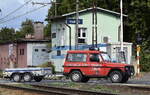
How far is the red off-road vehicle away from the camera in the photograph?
27188 mm

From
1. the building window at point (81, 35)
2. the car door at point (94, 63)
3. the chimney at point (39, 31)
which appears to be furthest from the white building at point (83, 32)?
the car door at point (94, 63)

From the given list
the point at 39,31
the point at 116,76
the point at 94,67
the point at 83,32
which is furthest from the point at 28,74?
the point at 39,31

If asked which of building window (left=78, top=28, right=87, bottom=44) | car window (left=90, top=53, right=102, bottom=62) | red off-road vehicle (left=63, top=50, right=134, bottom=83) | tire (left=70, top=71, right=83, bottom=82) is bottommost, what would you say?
tire (left=70, top=71, right=83, bottom=82)

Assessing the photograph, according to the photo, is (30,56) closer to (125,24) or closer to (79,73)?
(125,24)

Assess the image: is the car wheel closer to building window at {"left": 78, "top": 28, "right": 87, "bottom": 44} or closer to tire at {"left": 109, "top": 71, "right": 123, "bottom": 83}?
tire at {"left": 109, "top": 71, "right": 123, "bottom": 83}

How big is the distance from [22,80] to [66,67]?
14.7 ft

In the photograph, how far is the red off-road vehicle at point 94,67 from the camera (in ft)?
89.2

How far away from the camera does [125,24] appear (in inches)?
2181

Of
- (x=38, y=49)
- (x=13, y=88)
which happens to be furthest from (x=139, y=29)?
(x=13, y=88)

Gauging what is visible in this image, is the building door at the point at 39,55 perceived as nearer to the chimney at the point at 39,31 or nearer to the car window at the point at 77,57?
the chimney at the point at 39,31

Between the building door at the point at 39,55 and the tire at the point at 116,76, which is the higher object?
the building door at the point at 39,55

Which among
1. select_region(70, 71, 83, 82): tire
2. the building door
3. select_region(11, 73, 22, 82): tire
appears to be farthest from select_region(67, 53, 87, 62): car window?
the building door

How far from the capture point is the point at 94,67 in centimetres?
2764

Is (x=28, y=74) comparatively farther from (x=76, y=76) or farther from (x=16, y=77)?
(x=76, y=76)
